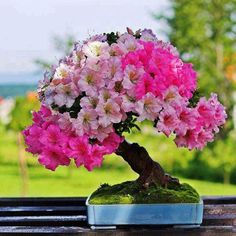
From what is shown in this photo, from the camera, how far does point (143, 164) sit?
7.02 feet

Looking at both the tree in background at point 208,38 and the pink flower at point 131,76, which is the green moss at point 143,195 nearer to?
the pink flower at point 131,76

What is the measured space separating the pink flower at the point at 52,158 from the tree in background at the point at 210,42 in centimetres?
649

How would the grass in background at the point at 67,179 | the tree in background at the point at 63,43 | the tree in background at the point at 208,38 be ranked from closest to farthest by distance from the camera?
1. the grass in background at the point at 67,179
2. the tree in background at the point at 63,43
3. the tree in background at the point at 208,38

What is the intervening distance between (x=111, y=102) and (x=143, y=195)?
0.25 m

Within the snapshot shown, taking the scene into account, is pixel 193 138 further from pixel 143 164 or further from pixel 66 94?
pixel 66 94

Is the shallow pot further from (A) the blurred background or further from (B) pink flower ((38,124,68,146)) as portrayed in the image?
(A) the blurred background

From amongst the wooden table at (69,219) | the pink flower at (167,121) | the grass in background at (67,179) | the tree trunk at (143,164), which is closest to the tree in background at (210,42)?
the grass in background at (67,179)

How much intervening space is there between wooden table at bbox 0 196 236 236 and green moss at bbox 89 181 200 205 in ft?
0.22

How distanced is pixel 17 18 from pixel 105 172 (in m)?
8.28

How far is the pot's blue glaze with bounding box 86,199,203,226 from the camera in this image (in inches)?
79.0

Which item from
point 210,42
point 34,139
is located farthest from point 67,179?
point 34,139

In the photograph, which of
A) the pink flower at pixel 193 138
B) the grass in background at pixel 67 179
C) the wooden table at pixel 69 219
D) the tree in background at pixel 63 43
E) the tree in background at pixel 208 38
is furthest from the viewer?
the tree in background at pixel 208 38

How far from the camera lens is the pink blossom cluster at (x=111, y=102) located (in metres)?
2.00

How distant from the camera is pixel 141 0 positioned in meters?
12.9
